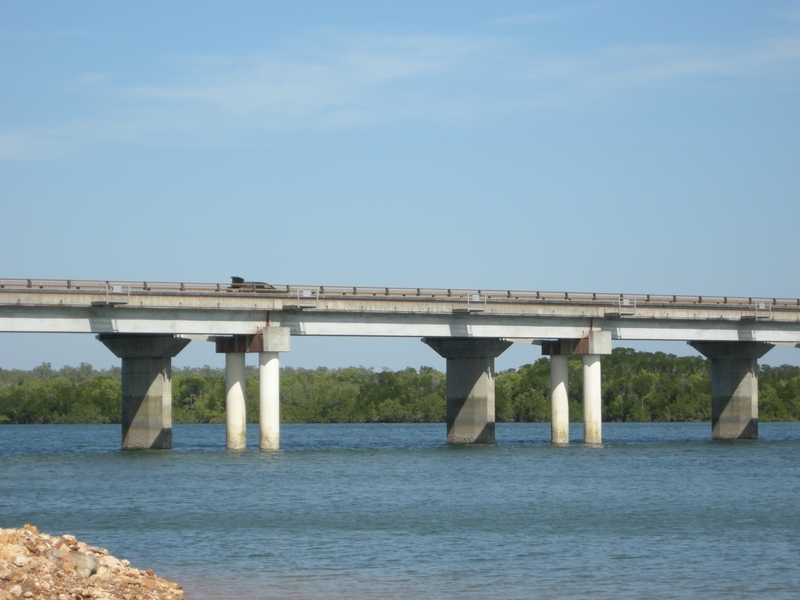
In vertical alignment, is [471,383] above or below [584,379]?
below

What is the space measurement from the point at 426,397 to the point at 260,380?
275ft

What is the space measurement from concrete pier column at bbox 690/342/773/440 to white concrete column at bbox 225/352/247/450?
34315mm

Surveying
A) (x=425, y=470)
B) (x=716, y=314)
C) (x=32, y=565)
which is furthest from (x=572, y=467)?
(x=32, y=565)

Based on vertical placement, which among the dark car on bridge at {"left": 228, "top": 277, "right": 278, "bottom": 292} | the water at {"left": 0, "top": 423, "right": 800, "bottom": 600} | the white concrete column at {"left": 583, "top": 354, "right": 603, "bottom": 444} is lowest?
the water at {"left": 0, "top": 423, "right": 800, "bottom": 600}

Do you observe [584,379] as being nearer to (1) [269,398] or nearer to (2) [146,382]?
(1) [269,398]

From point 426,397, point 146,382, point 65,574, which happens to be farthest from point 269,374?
point 426,397

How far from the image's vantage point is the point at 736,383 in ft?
300

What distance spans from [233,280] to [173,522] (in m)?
34.9

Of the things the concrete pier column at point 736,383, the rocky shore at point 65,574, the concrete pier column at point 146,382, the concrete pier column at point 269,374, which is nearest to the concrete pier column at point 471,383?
the concrete pier column at point 269,374

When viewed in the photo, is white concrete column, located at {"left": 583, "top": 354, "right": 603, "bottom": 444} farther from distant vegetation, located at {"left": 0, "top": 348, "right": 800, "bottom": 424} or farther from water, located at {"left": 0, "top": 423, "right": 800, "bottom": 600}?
distant vegetation, located at {"left": 0, "top": 348, "right": 800, "bottom": 424}

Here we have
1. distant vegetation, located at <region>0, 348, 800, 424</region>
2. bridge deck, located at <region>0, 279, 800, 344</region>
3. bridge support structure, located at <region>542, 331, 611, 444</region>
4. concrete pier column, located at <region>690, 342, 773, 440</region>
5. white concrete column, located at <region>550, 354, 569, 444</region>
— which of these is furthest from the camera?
distant vegetation, located at <region>0, 348, 800, 424</region>

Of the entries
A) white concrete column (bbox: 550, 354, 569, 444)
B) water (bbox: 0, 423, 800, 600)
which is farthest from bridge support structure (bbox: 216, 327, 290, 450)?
white concrete column (bbox: 550, 354, 569, 444)

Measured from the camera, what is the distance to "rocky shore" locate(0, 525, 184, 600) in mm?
25906

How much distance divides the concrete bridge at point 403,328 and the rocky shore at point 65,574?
38738 millimetres
